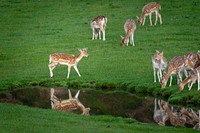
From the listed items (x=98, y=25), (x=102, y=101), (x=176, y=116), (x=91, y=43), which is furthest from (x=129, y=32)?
(x=176, y=116)

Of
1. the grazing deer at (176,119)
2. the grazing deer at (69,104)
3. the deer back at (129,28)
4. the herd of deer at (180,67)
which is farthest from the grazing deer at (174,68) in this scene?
the deer back at (129,28)

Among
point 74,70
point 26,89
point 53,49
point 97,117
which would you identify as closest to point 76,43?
point 53,49

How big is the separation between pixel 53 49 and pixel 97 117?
1318 centimetres

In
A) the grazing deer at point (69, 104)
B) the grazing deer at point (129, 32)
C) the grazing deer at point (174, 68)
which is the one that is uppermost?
the grazing deer at point (129, 32)

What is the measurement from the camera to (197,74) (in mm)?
27078

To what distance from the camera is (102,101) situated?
91.6 feet

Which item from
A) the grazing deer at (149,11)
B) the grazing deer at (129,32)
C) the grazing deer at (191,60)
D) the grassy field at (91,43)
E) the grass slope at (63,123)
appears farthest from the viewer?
the grazing deer at (149,11)

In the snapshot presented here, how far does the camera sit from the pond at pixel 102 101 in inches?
1019

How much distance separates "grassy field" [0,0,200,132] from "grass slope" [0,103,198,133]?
7.0 inches

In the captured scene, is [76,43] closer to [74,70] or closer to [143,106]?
[74,70]

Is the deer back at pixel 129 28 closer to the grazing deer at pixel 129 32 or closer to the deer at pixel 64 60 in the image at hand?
the grazing deer at pixel 129 32

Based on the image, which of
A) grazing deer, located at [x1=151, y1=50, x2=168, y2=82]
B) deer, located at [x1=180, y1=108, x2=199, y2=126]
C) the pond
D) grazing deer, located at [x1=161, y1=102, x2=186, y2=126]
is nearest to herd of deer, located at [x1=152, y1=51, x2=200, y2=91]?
grazing deer, located at [x1=151, y1=50, x2=168, y2=82]

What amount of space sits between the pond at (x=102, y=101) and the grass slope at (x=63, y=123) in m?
1.97

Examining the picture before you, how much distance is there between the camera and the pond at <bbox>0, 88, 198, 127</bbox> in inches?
1019
